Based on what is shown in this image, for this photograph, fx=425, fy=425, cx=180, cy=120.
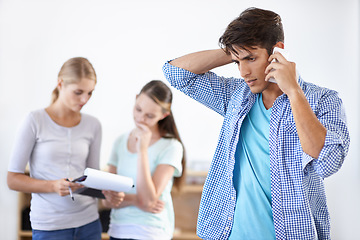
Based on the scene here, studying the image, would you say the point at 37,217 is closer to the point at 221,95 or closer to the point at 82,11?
the point at 221,95

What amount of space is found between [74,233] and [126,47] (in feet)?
6.60

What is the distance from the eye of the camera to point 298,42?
3.48m

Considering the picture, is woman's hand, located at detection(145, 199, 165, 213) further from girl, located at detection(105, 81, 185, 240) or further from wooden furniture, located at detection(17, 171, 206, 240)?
wooden furniture, located at detection(17, 171, 206, 240)

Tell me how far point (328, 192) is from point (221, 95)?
7.55 ft

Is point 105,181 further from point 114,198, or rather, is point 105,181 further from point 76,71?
point 76,71

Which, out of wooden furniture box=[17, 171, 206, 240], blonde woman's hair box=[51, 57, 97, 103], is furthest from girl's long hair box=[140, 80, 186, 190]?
wooden furniture box=[17, 171, 206, 240]

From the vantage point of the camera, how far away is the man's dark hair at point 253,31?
1.29m

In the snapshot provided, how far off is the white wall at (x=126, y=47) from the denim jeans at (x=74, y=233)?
60.1 inches

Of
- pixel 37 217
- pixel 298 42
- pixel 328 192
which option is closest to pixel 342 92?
pixel 298 42

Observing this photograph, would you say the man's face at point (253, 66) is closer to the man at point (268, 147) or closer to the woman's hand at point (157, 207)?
the man at point (268, 147)

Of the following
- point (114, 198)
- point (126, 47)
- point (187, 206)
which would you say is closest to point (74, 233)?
point (114, 198)

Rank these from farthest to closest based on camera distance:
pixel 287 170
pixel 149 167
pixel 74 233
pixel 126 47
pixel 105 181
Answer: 1. pixel 126 47
2. pixel 149 167
3. pixel 74 233
4. pixel 105 181
5. pixel 287 170

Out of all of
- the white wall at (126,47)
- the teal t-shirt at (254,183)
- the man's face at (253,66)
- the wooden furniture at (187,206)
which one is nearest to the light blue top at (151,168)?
the teal t-shirt at (254,183)

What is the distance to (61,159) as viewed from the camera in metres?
2.07
